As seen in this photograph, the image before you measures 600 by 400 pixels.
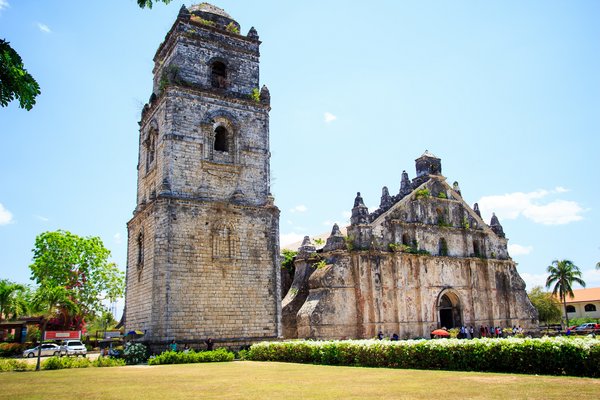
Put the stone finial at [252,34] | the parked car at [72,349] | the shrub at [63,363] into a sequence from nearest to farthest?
the shrub at [63,363]
the stone finial at [252,34]
the parked car at [72,349]

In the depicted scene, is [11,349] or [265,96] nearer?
[265,96]

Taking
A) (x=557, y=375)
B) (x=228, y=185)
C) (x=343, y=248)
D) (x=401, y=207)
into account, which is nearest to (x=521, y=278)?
(x=401, y=207)

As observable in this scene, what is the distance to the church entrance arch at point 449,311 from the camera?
30062mm

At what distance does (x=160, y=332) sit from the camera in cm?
1919

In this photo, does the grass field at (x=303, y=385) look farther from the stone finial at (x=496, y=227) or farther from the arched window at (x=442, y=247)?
the stone finial at (x=496, y=227)

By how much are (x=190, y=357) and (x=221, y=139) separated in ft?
31.5

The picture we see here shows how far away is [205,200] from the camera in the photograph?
2122 cm

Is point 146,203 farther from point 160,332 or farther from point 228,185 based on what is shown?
point 160,332

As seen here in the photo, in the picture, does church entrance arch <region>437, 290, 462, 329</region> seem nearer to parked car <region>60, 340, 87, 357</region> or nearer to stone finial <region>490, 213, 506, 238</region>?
stone finial <region>490, 213, 506, 238</region>

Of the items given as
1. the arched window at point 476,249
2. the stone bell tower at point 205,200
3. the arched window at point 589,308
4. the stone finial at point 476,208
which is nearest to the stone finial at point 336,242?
the stone bell tower at point 205,200

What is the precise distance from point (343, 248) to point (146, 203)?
1038cm

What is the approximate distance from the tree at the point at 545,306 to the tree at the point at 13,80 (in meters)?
50.9

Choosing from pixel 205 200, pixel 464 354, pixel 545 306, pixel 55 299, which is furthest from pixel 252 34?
pixel 545 306

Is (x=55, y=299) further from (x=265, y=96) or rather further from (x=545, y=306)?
(x=545, y=306)
